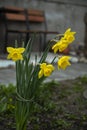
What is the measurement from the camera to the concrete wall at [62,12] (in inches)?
443

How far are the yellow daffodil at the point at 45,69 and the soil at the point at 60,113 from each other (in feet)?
3.76

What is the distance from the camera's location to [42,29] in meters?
11.4

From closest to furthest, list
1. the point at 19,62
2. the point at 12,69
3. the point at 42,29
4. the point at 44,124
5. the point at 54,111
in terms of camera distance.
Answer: the point at 19,62 < the point at 44,124 < the point at 54,111 < the point at 12,69 < the point at 42,29

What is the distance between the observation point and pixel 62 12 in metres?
11.8

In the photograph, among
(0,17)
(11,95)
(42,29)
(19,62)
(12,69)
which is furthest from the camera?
(42,29)

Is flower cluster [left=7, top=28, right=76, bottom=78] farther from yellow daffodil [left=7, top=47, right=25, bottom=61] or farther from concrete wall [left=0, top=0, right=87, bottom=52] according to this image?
concrete wall [left=0, top=0, right=87, bottom=52]

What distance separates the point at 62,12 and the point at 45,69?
8513 millimetres

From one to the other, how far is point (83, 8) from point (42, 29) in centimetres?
173

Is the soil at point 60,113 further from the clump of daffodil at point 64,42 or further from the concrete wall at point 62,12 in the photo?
the concrete wall at point 62,12

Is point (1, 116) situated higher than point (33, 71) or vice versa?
point (33, 71)

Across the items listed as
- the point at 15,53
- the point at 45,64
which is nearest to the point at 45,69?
the point at 45,64

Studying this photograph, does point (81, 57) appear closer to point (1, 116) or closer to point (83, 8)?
point (83, 8)

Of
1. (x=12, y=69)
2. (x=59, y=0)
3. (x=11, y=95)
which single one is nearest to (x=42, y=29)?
(x=59, y=0)

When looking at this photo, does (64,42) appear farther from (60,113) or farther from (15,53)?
(60,113)
